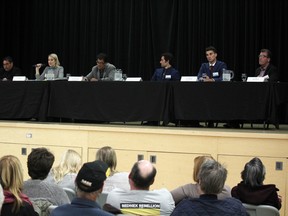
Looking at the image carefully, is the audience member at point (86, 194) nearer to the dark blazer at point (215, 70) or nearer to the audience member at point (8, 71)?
the dark blazer at point (215, 70)

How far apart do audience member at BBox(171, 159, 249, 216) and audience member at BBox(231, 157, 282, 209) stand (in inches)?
37.0

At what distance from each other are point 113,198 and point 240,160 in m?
3.34

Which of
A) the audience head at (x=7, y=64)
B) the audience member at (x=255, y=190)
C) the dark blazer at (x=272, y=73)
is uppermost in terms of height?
the audience head at (x=7, y=64)

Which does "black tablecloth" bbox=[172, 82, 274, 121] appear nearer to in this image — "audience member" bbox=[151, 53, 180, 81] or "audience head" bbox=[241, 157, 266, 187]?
"audience member" bbox=[151, 53, 180, 81]

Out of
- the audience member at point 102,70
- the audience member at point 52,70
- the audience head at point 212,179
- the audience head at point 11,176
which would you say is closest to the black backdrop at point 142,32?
the audience member at point 102,70

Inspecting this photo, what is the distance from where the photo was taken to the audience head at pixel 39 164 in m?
3.36

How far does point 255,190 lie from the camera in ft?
12.1

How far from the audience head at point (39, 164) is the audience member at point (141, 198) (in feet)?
1.75

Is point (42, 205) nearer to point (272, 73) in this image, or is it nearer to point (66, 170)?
point (66, 170)

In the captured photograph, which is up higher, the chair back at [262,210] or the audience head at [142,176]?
the audience head at [142,176]


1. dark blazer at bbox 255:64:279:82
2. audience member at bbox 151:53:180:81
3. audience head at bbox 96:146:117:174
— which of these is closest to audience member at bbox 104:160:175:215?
audience head at bbox 96:146:117:174

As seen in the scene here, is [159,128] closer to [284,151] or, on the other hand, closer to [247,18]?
[284,151]

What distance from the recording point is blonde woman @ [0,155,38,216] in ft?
8.94

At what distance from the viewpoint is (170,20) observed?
1016 cm
